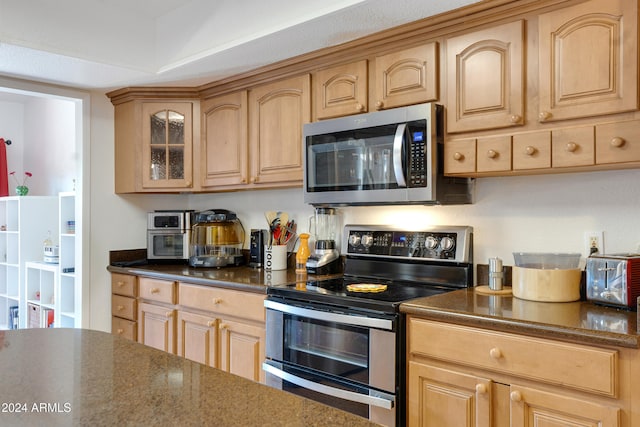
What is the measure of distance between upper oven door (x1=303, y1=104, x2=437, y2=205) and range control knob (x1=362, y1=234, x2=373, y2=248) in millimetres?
299

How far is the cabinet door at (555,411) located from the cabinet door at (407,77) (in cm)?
126

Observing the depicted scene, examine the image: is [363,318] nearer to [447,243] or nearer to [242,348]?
[447,243]

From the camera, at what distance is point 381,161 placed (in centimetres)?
236

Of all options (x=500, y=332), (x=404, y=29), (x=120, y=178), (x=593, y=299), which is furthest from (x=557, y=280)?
(x=120, y=178)

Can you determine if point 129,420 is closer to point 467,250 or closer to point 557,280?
point 557,280

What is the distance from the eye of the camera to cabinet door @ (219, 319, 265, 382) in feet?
8.29

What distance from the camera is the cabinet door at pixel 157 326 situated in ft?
9.99

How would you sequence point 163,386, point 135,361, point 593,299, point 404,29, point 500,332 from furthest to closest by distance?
point 404,29 → point 593,299 → point 500,332 → point 135,361 → point 163,386

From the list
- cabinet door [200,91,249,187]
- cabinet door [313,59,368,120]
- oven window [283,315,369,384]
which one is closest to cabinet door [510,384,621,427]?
oven window [283,315,369,384]

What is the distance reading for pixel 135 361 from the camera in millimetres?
1141

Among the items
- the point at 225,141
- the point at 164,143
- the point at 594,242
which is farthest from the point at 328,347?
the point at 164,143

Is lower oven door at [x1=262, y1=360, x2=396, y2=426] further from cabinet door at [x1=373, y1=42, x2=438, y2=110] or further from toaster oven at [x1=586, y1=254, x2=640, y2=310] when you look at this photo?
cabinet door at [x1=373, y1=42, x2=438, y2=110]

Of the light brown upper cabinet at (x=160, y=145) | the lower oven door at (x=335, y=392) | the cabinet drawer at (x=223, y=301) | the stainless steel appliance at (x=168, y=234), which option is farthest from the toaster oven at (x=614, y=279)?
the stainless steel appliance at (x=168, y=234)

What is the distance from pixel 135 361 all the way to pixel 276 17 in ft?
5.98
